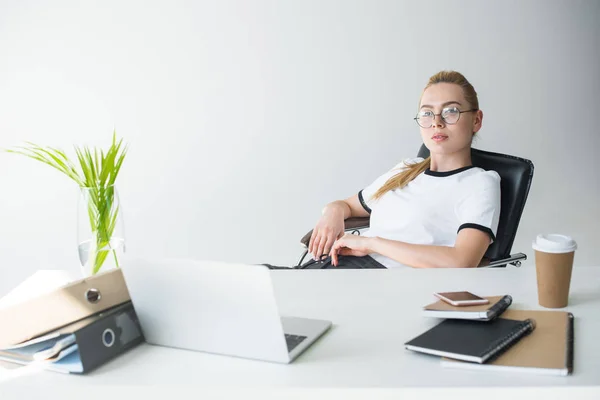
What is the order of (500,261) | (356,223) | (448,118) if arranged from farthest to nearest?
1. (356,223)
2. (448,118)
3. (500,261)

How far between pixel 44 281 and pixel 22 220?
2.35 metres

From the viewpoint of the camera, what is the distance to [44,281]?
1674 millimetres

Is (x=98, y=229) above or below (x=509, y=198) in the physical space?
above

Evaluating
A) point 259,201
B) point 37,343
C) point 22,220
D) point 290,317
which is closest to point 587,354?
point 290,317

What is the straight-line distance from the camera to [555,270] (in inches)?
53.4

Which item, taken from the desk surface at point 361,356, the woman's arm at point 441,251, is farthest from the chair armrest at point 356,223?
the desk surface at point 361,356

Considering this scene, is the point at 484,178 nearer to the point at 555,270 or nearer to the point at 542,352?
the point at 555,270

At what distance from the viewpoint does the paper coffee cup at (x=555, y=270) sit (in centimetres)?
135

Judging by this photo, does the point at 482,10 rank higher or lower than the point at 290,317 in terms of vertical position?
higher

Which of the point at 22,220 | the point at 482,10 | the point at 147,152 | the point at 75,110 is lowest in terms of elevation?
the point at 22,220

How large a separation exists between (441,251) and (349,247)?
0.35m

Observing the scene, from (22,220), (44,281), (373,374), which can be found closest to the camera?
(373,374)

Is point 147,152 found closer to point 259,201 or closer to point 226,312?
point 259,201

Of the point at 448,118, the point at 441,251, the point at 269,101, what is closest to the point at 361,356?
the point at 441,251
